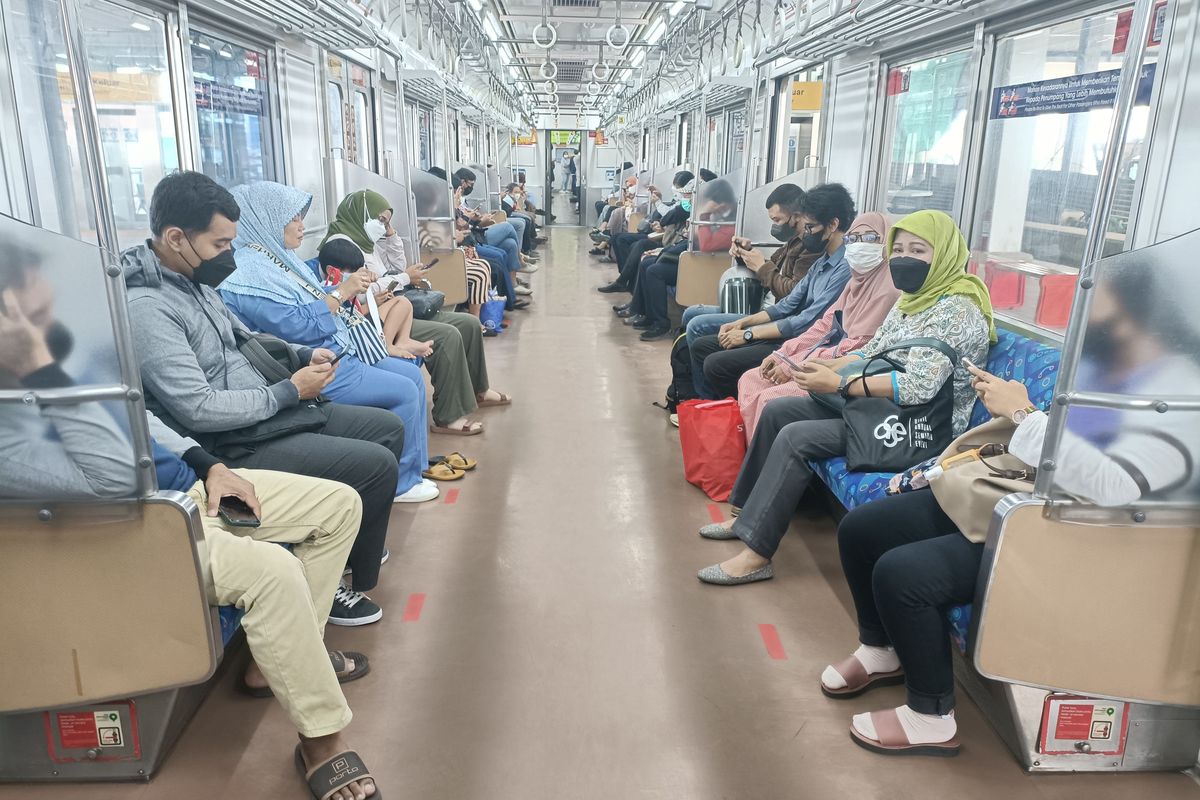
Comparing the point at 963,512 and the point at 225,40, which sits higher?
the point at 225,40

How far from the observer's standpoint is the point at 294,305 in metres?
3.38

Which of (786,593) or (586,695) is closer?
(586,695)

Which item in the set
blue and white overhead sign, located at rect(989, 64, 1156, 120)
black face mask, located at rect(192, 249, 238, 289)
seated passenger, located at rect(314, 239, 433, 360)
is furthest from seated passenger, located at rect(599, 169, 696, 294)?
black face mask, located at rect(192, 249, 238, 289)

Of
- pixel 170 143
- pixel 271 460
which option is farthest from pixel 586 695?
pixel 170 143

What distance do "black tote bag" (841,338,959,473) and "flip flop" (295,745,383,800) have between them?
1.78 meters

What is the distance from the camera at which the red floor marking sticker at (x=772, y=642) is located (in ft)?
8.81

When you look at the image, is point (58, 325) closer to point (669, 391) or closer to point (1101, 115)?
point (1101, 115)

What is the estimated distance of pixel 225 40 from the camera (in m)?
4.53

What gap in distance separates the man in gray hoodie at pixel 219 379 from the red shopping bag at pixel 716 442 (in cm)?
163

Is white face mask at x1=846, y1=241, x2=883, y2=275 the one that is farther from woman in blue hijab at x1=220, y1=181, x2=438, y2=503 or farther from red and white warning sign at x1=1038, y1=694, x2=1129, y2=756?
red and white warning sign at x1=1038, y1=694, x2=1129, y2=756

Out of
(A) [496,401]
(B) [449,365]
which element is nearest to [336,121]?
(A) [496,401]

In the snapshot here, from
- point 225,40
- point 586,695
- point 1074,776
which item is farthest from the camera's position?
point 225,40

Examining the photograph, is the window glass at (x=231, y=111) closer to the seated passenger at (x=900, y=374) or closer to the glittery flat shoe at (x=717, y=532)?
the glittery flat shoe at (x=717, y=532)

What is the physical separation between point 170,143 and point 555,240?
592 inches
